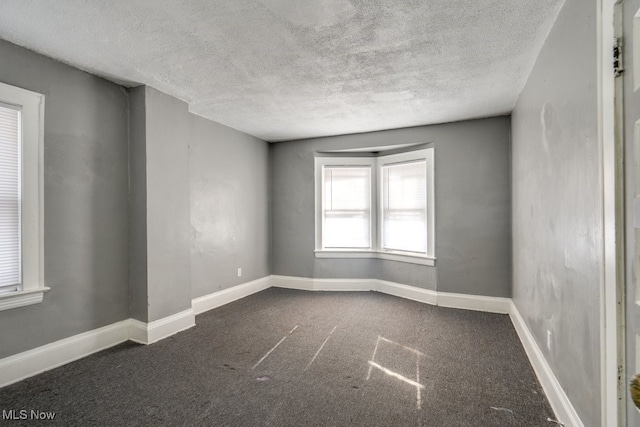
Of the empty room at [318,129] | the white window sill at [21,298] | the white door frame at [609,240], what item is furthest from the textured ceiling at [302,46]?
the white window sill at [21,298]

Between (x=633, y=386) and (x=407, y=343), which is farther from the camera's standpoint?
(x=407, y=343)

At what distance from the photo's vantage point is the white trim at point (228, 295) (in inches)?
154

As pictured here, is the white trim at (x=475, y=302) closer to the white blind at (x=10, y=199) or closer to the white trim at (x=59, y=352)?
the white trim at (x=59, y=352)

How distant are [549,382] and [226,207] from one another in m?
3.90

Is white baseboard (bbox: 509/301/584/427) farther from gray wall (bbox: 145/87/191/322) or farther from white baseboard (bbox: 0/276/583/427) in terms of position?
gray wall (bbox: 145/87/191/322)

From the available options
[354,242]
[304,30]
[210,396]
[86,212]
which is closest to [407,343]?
[210,396]

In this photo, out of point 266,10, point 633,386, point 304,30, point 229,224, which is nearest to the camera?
point 633,386

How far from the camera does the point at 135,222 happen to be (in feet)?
10.1

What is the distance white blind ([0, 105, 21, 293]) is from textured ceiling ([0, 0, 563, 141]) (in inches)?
25.1

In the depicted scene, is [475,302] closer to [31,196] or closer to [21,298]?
[21,298]

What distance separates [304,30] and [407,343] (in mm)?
2814

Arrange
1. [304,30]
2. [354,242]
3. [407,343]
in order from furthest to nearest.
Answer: [354,242], [407,343], [304,30]

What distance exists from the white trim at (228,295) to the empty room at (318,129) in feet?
0.12

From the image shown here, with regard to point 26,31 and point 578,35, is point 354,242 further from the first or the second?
point 26,31
